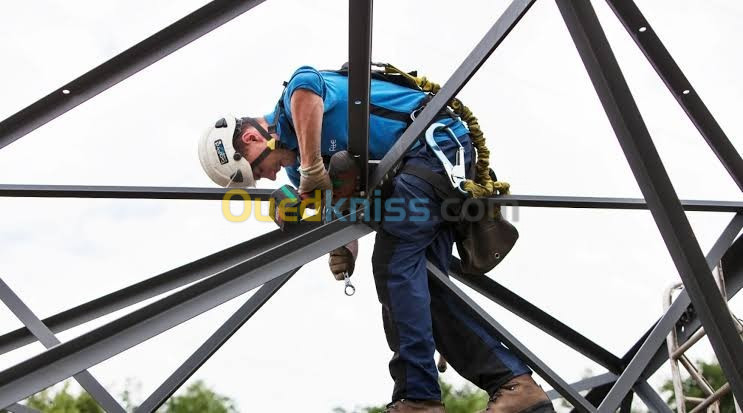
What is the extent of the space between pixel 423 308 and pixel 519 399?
2.09 feet

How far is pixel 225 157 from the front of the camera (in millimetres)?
5777

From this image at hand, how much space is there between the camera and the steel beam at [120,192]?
5.68 meters

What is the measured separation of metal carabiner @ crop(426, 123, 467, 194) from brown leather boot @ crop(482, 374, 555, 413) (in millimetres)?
965

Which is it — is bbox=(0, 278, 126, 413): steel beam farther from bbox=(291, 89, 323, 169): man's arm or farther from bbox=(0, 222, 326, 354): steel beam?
bbox=(291, 89, 323, 169): man's arm

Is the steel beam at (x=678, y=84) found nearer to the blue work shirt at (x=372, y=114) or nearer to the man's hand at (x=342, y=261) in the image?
the blue work shirt at (x=372, y=114)

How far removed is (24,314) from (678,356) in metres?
3.73

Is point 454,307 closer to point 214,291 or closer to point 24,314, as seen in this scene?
point 214,291

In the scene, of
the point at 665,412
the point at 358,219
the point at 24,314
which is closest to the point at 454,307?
the point at 358,219

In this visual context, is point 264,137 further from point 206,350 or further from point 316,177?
point 206,350

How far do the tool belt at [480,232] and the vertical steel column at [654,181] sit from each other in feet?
3.98

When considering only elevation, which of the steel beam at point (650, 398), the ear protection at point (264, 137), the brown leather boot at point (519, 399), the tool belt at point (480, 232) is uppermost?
the ear protection at point (264, 137)

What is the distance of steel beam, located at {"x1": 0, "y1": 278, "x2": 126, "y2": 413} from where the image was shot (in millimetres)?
5648

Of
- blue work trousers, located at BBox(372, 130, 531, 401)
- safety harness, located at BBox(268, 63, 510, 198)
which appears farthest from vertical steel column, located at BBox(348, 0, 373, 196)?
safety harness, located at BBox(268, 63, 510, 198)

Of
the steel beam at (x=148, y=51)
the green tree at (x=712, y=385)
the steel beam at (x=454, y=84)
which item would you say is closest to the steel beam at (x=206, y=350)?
the steel beam at (x=454, y=84)
